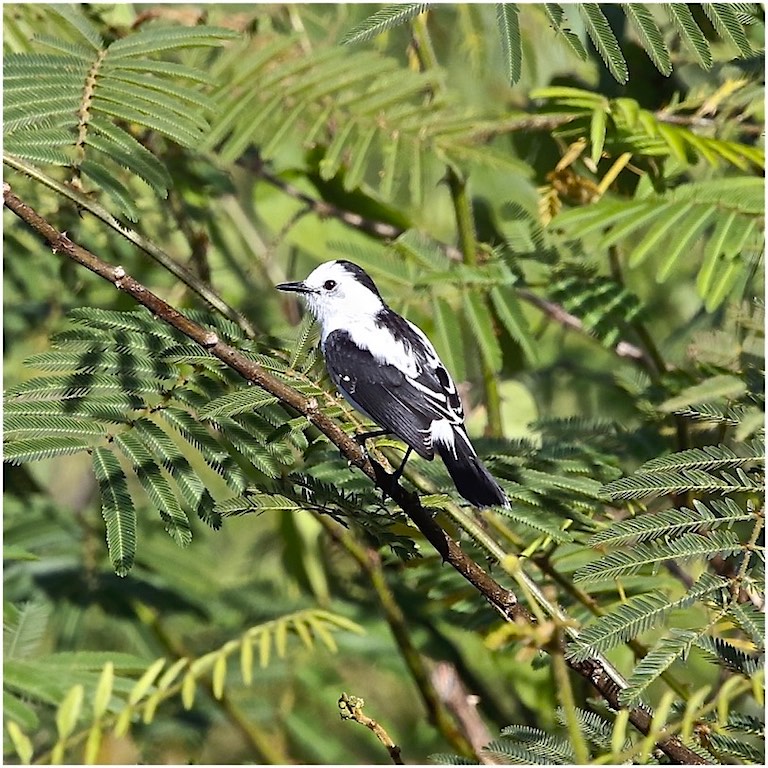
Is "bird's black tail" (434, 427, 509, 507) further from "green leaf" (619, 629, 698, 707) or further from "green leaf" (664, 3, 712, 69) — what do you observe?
"green leaf" (664, 3, 712, 69)

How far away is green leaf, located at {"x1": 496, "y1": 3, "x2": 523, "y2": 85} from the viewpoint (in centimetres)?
251

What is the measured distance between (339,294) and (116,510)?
144cm

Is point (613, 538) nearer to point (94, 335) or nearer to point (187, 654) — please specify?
point (94, 335)

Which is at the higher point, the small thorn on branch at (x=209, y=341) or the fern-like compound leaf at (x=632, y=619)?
the small thorn on branch at (x=209, y=341)

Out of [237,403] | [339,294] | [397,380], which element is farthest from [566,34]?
[339,294]

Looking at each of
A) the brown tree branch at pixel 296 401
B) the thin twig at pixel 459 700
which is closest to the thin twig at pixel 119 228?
the brown tree branch at pixel 296 401

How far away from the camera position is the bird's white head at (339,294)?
3.41m

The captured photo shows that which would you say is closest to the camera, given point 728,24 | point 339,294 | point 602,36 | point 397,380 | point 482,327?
point 602,36

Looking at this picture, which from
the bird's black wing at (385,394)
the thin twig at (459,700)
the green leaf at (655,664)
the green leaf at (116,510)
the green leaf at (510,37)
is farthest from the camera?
the thin twig at (459,700)

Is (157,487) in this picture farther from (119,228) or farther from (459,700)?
(459,700)

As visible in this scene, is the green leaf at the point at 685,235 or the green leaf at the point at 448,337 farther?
the green leaf at the point at 448,337

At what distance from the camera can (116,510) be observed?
7.59 feet

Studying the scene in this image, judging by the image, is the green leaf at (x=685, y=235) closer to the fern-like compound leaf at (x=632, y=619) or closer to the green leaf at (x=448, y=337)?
the green leaf at (x=448, y=337)

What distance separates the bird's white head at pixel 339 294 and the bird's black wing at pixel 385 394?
207 mm
